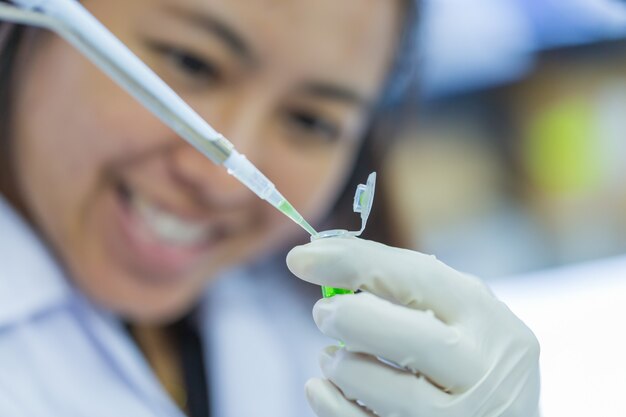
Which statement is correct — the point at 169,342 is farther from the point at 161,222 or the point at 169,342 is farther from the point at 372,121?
the point at 372,121

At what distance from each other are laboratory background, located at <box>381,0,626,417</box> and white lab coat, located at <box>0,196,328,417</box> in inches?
18.1

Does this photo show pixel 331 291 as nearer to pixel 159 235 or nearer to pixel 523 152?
pixel 159 235

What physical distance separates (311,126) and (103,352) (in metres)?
0.49

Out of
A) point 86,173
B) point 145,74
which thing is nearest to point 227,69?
point 86,173

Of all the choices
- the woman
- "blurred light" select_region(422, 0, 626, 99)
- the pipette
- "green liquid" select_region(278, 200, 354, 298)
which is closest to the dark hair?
the woman

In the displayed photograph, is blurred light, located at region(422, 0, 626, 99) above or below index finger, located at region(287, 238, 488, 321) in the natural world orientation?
above

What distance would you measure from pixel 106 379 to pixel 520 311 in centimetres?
94

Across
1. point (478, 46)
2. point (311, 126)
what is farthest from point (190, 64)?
point (478, 46)

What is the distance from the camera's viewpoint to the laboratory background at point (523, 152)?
1546 mm

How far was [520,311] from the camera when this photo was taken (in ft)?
4.72

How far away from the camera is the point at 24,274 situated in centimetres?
89

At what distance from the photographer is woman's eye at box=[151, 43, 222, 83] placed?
0.87 meters

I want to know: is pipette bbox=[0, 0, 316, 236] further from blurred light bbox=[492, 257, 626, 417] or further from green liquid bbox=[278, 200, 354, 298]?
blurred light bbox=[492, 257, 626, 417]

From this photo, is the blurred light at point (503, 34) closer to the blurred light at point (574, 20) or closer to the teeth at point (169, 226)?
the blurred light at point (574, 20)
